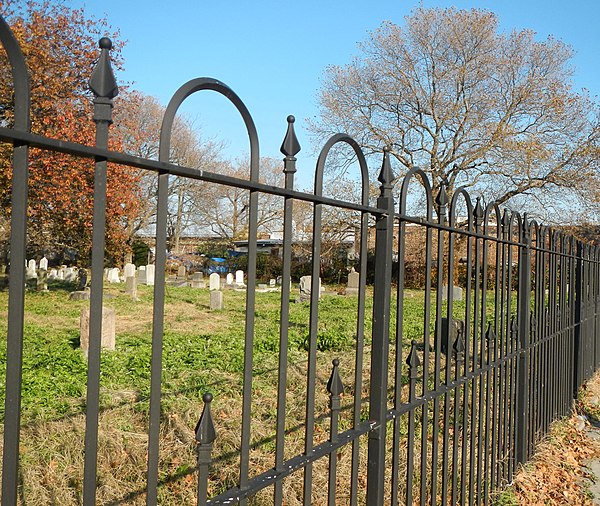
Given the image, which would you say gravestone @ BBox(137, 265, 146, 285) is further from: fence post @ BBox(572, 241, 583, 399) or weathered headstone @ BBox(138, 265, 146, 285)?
fence post @ BBox(572, 241, 583, 399)

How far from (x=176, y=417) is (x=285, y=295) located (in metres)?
3.29

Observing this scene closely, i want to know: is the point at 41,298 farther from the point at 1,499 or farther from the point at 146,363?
the point at 1,499

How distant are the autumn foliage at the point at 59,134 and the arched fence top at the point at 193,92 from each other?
10780 mm

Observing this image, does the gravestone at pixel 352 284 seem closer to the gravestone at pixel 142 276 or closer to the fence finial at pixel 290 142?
the gravestone at pixel 142 276

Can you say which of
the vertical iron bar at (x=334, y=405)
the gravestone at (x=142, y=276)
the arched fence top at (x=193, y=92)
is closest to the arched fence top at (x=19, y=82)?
the arched fence top at (x=193, y=92)

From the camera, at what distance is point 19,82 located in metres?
0.96

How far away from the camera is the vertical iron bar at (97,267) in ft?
3.42

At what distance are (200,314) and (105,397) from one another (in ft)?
25.5

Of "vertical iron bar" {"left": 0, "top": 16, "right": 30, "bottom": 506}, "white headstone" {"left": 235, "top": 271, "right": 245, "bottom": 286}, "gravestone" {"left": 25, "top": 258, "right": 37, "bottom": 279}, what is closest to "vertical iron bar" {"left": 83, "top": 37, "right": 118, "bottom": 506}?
"vertical iron bar" {"left": 0, "top": 16, "right": 30, "bottom": 506}

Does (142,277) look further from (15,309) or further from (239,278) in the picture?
(15,309)

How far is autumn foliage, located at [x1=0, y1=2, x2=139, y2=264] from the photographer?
12.3 m

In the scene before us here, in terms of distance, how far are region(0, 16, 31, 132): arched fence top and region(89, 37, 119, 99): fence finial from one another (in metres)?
0.13

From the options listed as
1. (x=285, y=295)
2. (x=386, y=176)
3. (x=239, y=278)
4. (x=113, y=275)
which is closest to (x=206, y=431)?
(x=285, y=295)

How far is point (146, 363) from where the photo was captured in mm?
6973
